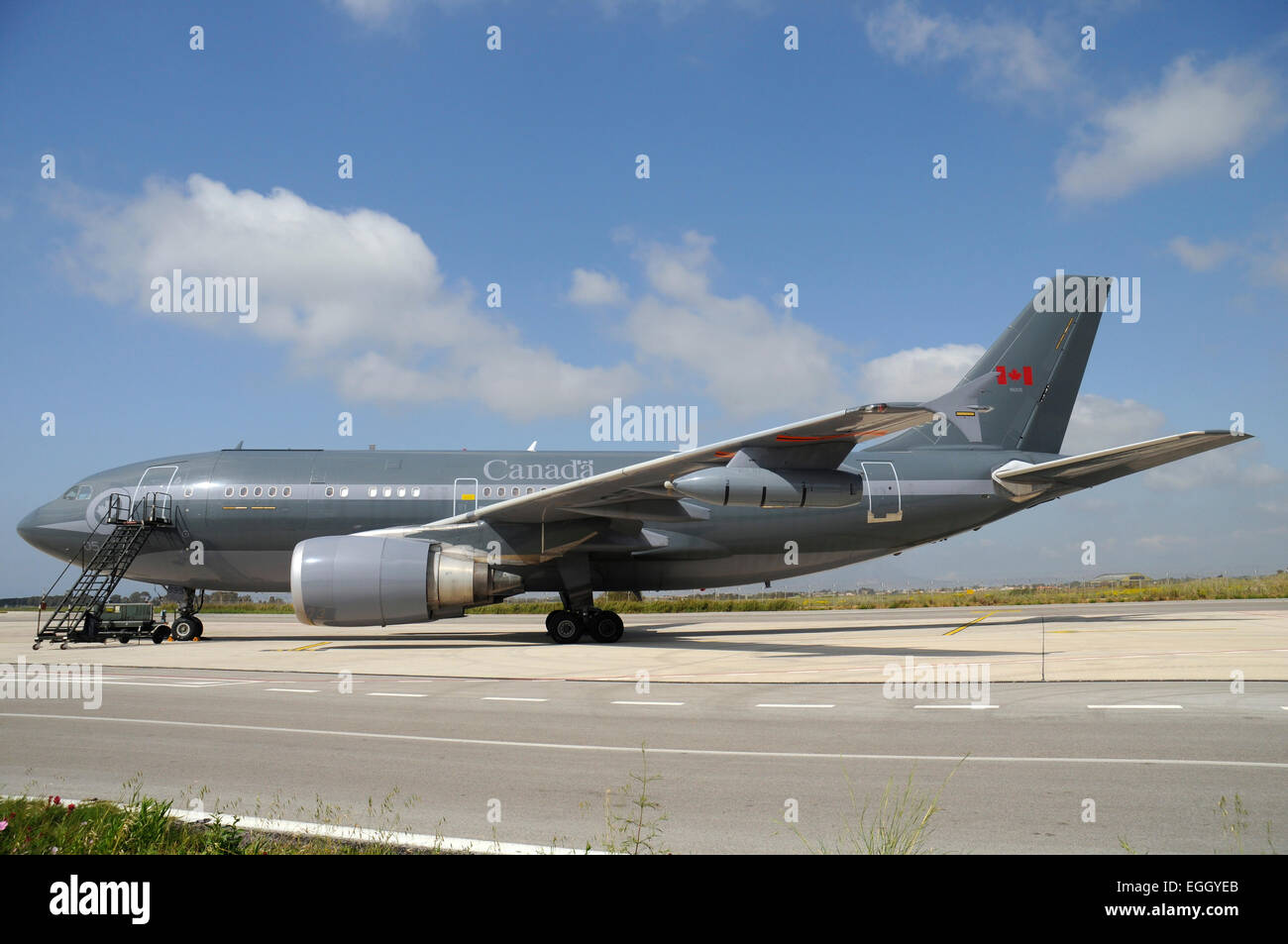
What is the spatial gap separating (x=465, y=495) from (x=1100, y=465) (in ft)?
47.0

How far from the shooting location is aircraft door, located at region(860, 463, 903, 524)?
19.1m

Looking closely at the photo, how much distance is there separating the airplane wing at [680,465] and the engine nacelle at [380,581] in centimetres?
103

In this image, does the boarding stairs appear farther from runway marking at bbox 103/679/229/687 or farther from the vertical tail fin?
the vertical tail fin

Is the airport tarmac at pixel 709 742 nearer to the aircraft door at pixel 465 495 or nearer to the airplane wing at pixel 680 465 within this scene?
the airplane wing at pixel 680 465

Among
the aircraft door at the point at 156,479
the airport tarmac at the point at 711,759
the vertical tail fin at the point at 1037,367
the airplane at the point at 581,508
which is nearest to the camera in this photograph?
the airport tarmac at the point at 711,759

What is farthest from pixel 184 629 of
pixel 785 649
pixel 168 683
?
pixel 785 649

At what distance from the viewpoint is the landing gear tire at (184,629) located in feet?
62.8

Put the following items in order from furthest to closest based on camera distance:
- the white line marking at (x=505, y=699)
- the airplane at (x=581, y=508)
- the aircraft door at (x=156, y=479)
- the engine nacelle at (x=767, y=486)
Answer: the aircraft door at (x=156, y=479) → the airplane at (x=581, y=508) → the engine nacelle at (x=767, y=486) → the white line marking at (x=505, y=699)

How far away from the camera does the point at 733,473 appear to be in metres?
14.5

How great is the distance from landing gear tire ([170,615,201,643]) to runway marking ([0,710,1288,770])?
1164 centimetres

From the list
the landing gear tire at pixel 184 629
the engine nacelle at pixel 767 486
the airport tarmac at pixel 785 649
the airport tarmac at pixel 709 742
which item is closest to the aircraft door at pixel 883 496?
the airport tarmac at pixel 785 649

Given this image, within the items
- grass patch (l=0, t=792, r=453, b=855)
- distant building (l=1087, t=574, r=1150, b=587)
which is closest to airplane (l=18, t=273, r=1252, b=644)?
grass patch (l=0, t=792, r=453, b=855)
